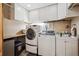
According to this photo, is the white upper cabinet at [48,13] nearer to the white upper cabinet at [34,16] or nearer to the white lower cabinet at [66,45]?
the white upper cabinet at [34,16]

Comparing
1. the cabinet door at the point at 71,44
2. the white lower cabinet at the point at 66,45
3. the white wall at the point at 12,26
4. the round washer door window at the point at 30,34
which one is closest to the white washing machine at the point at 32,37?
the round washer door window at the point at 30,34

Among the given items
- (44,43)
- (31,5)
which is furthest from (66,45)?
(31,5)

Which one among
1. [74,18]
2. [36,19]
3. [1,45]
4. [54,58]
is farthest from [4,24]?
[74,18]

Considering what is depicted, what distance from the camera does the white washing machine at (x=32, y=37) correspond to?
1495 millimetres

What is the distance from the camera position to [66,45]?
1.68 m

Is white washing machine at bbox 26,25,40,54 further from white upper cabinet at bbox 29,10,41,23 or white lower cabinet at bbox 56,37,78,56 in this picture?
white lower cabinet at bbox 56,37,78,56

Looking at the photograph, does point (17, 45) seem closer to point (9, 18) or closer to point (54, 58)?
point (9, 18)

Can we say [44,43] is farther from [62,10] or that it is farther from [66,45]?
[62,10]

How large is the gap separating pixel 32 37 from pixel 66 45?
55 centimetres

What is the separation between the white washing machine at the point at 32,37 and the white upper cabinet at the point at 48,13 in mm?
169

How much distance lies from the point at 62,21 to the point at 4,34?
85cm

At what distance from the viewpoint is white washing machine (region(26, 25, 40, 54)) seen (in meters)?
1.50

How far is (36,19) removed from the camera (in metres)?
1.46

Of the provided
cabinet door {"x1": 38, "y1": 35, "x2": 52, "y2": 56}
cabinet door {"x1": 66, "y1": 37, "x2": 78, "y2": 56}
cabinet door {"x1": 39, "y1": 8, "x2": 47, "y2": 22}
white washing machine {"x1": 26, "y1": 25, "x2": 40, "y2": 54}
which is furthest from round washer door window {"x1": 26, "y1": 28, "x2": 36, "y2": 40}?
cabinet door {"x1": 66, "y1": 37, "x2": 78, "y2": 56}
